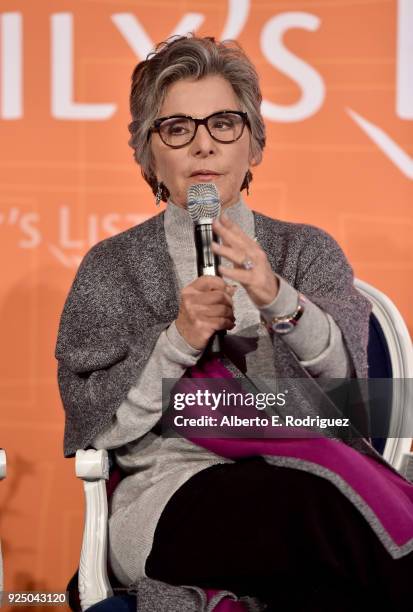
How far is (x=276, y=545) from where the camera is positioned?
1400 mm

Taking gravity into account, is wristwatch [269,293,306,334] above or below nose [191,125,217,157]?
below

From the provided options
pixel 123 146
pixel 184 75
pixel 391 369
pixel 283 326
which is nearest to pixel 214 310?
pixel 283 326

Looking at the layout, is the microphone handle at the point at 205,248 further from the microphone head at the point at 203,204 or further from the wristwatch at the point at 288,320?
the wristwatch at the point at 288,320

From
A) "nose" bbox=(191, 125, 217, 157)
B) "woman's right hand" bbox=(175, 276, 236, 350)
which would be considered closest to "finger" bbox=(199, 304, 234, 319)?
"woman's right hand" bbox=(175, 276, 236, 350)

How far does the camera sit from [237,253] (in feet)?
4.66

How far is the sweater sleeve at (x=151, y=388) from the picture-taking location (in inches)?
62.5

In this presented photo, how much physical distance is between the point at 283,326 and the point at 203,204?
0.83ft

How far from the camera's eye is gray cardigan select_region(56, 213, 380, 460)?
1.64 metres

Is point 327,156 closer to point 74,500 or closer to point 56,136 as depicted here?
point 56,136

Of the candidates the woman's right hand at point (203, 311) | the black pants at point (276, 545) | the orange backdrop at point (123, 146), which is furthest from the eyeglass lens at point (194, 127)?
the orange backdrop at point (123, 146)

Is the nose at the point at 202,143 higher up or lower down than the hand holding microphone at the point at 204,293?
higher up

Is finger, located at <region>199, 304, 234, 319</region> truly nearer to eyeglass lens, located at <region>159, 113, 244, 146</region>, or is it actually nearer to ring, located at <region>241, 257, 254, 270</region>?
ring, located at <region>241, 257, 254, 270</region>

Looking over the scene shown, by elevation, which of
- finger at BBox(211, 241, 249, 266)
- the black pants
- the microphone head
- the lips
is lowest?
the black pants

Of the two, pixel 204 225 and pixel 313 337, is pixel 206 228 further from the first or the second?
pixel 313 337
